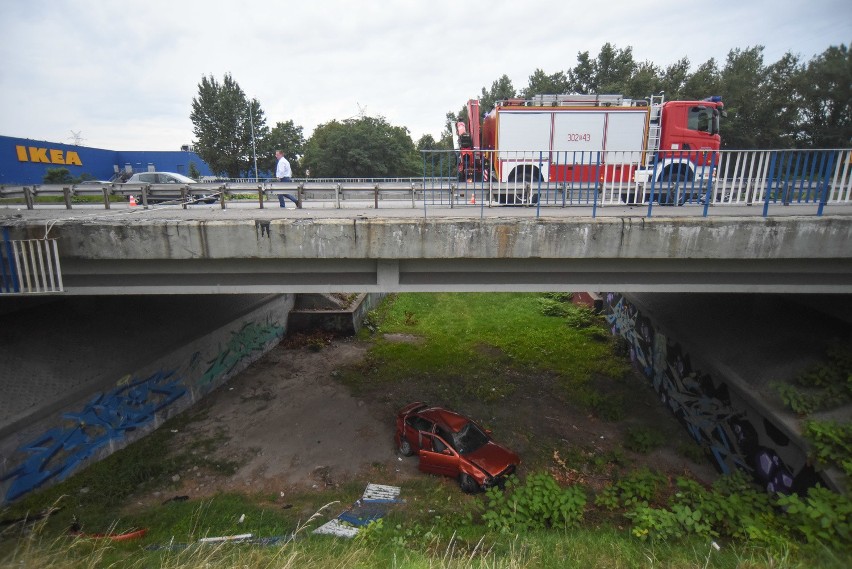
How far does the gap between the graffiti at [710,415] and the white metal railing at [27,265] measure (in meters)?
11.3

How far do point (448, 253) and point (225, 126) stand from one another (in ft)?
153

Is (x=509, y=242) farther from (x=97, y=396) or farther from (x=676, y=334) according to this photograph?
(x=97, y=396)

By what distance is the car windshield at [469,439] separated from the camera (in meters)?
7.72

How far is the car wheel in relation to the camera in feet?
24.0

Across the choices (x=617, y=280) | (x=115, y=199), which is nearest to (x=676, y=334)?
(x=617, y=280)

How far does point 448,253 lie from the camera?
6.22 m

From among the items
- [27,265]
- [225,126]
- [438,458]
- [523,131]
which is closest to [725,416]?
[438,458]

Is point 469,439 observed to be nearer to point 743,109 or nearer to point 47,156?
point 47,156

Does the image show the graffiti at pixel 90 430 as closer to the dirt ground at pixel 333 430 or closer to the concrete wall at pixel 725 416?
the dirt ground at pixel 333 430

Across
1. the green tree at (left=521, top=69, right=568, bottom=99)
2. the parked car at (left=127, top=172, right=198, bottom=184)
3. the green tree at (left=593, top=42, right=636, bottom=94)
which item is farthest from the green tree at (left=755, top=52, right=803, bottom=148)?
the parked car at (left=127, top=172, right=198, bottom=184)

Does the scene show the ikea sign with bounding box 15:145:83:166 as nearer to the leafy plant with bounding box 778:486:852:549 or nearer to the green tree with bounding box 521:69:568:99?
the leafy plant with bounding box 778:486:852:549

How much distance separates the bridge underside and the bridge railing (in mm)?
946

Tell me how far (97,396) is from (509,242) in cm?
846

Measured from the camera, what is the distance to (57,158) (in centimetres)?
3189
